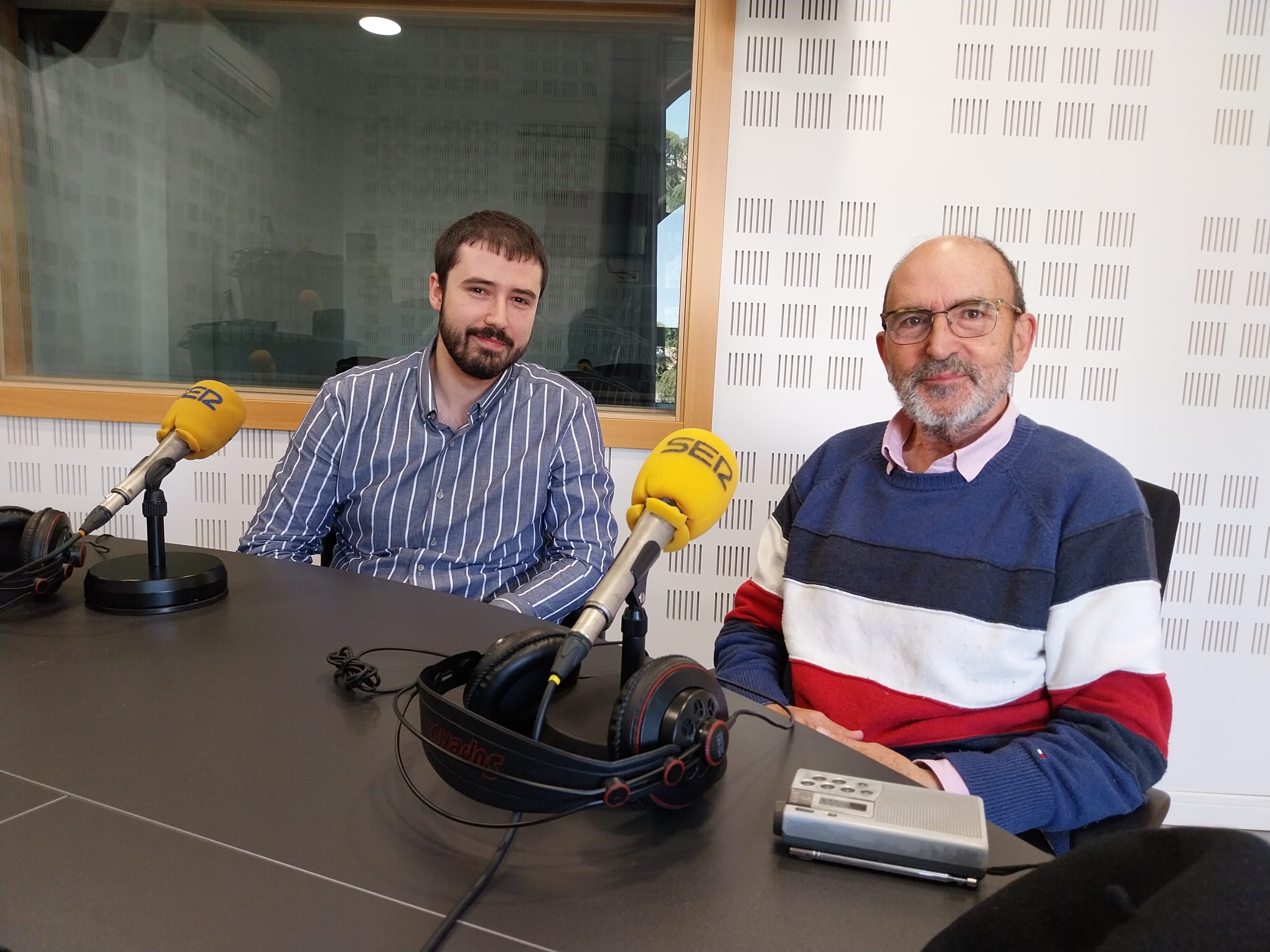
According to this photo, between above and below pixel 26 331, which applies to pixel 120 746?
below

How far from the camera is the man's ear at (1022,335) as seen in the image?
1.46 metres

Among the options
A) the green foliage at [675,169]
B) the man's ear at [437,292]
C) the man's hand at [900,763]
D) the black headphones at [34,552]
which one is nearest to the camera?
the man's hand at [900,763]

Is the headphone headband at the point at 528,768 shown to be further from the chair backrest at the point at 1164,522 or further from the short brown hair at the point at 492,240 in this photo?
the short brown hair at the point at 492,240

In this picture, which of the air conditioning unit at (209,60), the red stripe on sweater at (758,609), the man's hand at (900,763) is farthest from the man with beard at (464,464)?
the air conditioning unit at (209,60)

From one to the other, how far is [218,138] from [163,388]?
91 centimetres

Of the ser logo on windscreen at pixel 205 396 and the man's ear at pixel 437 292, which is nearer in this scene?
the ser logo on windscreen at pixel 205 396

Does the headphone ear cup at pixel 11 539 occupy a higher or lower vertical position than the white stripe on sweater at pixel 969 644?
higher

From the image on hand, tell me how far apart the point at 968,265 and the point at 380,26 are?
7.53ft

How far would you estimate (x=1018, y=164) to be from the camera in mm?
2430

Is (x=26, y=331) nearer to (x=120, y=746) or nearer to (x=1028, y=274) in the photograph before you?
(x=120, y=746)

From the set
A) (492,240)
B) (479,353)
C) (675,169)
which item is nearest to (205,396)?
(479,353)

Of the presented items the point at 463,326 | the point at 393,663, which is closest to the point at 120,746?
the point at 393,663

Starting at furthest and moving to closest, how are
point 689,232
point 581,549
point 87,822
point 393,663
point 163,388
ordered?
point 163,388 → point 689,232 → point 581,549 → point 393,663 → point 87,822

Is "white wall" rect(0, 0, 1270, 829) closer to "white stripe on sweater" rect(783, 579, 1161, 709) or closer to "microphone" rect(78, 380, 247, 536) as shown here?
"white stripe on sweater" rect(783, 579, 1161, 709)
